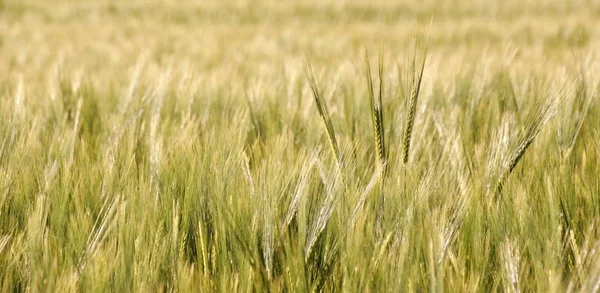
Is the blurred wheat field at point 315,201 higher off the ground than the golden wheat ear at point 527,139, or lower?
lower

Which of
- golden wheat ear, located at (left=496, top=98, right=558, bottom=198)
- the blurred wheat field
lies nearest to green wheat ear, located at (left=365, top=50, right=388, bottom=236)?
the blurred wheat field

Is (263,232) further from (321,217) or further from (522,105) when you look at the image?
(522,105)

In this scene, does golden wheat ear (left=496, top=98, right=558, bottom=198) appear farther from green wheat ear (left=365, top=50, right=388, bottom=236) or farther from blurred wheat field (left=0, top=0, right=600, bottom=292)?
green wheat ear (left=365, top=50, right=388, bottom=236)

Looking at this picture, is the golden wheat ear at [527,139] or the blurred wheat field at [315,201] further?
the golden wheat ear at [527,139]

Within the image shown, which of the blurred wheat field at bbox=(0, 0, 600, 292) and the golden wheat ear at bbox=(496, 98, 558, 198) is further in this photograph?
the golden wheat ear at bbox=(496, 98, 558, 198)

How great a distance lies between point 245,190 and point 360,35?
3617mm

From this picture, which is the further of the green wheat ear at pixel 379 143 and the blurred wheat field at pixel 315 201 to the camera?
the green wheat ear at pixel 379 143

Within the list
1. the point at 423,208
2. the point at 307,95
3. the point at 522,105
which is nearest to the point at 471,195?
the point at 423,208

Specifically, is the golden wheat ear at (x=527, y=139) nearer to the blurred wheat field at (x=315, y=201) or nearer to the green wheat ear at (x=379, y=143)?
the blurred wheat field at (x=315, y=201)

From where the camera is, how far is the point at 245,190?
780 millimetres

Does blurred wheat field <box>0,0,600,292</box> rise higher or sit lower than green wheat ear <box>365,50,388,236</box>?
lower

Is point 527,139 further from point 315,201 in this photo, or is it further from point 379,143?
point 315,201

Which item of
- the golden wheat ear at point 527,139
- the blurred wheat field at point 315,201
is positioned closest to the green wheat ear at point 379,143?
the blurred wheat field at point 315,201

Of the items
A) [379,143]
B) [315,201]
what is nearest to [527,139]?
[379,143]
